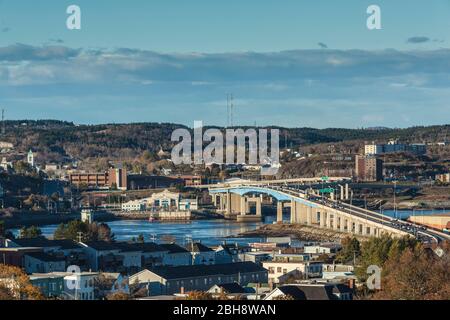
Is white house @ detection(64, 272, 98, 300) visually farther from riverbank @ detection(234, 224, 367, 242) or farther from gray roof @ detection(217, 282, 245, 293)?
riverbank @ detection(234, 224, 367, 242)

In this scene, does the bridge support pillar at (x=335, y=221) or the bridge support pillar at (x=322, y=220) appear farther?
the bridge support pillar at (x=322, y=220)

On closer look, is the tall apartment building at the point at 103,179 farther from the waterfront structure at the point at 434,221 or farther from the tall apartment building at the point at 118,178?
the waterfront structure at the point at 434,221

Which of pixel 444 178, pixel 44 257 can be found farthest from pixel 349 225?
pixel 444 178

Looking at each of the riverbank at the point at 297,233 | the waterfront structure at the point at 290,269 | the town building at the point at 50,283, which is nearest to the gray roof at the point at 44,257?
the waterfront structure at the point at 290,269

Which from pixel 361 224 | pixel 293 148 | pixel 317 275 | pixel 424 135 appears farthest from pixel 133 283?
pixel 424 135

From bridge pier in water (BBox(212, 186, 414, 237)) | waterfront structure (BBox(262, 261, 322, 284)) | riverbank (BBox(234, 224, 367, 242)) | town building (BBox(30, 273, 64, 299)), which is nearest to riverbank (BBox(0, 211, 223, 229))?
bridge pier in water (BBox(212, 186, 414, 237))

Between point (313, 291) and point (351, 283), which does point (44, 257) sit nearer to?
point (351, 283)
